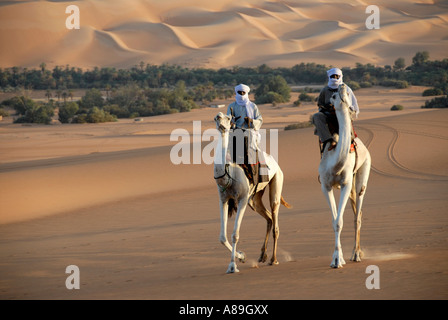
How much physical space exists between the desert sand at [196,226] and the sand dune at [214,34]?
7837cm

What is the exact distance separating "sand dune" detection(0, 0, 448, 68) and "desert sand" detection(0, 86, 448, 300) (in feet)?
257

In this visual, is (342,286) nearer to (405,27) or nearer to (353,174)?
(353,174)

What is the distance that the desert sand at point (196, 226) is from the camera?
8641 mm

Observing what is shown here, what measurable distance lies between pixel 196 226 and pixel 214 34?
129779 mm

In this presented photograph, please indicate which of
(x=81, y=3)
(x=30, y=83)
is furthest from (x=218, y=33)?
(x=30, y=83)

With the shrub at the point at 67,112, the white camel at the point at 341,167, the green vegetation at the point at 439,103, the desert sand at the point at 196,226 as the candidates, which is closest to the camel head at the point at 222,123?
the white camel at the point at 341,167

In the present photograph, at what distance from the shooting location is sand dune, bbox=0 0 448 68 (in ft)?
366

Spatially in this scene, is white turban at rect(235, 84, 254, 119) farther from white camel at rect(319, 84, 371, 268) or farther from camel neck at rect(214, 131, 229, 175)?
white camel at rect(319, 84, 371, 268)

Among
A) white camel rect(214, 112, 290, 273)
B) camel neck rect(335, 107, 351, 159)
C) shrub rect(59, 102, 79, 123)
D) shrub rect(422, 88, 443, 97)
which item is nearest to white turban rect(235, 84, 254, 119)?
white camel rect(214, 112, 290, 273)

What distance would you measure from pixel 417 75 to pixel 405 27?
83.4 meters

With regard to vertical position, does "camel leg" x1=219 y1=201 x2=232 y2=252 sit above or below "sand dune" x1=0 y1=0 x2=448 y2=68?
below

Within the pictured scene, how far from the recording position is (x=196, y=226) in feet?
47.6

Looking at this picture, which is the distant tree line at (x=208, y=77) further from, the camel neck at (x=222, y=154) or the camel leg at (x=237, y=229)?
the camel neck at (x=222, y=154)

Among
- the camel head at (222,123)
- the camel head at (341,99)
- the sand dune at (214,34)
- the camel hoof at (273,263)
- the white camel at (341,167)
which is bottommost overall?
the camel hoof at (273,263)
